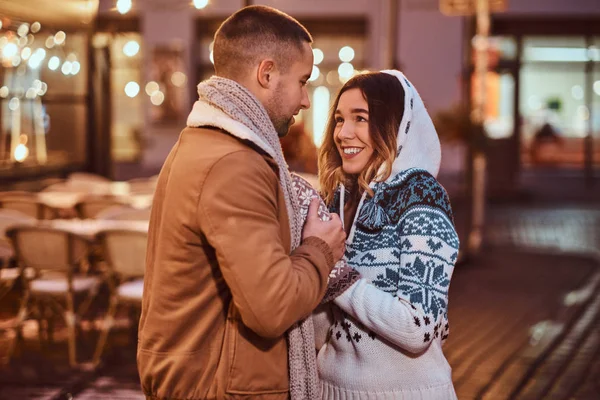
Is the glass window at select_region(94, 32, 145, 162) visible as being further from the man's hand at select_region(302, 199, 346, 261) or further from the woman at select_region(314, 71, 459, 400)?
the man's hand at select_region(302, 199, 346, 261)

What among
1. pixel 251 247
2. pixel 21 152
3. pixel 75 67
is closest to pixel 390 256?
pixel 251 247

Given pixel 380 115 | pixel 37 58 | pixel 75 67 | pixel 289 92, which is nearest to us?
pixel 289 92

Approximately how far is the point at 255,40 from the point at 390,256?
0.80m

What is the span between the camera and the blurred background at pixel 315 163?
7.39 metres

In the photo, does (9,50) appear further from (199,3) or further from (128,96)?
(128,96)

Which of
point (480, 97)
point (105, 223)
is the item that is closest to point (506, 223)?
point (480, 97)

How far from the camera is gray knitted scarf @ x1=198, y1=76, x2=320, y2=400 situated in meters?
2.54

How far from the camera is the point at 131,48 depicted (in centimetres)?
2491

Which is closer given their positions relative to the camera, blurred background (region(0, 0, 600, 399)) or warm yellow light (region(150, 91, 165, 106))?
blurred background (region(0, 0, 600, 399))

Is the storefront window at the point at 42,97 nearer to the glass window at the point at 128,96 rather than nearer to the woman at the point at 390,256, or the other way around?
the woman at the point at 390,256

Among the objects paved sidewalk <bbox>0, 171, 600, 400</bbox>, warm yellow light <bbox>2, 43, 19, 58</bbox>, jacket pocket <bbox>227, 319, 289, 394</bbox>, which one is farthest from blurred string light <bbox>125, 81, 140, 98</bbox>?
jacket pocket <bbox>227, 319, 289, 394</bbox>

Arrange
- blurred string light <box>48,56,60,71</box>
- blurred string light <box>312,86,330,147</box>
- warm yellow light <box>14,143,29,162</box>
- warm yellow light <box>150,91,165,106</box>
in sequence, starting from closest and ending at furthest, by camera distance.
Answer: warm yellow light <box>14,143,29,162</box>, blurred string light <box>48,56,60,71</box>, blurred string light <box>312,86,330,147</box>, warm yellow light <box>150,91,165,106</box>

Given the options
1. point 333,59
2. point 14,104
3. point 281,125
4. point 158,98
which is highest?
point 333,59

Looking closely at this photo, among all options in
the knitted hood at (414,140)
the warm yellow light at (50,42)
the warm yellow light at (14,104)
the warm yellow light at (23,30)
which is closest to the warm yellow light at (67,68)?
the warm yellow light at (50,42)
